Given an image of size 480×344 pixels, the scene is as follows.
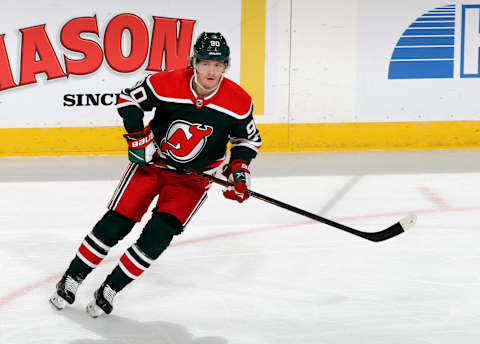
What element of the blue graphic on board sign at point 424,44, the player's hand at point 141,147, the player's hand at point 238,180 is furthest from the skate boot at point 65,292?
the blue graphic on board sign at point 424,44

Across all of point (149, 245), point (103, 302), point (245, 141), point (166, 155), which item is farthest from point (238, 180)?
point (103, 302)

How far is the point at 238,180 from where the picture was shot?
2.99 metres

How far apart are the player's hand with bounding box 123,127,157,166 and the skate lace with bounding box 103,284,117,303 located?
44 cm

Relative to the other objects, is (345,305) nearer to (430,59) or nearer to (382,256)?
(382,256)

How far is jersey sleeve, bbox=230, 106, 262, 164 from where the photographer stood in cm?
304

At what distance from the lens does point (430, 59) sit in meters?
6.25

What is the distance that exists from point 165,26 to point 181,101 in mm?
3056

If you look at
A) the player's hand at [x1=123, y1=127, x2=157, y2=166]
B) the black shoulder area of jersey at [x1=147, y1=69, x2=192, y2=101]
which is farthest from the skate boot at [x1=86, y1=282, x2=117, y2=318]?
the black shoulder area of jersey at [x1=147, y1=69, x2=192, y2=101]

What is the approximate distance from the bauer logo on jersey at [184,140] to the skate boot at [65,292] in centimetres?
55

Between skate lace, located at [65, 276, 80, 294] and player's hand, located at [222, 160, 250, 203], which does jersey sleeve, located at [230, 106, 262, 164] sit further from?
skate lace, located at [65, 276, 80, 294]

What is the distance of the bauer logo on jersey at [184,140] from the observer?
297 centimetres

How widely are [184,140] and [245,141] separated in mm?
223

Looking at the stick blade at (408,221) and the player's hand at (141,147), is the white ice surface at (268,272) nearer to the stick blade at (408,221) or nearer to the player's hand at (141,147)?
the stick blade at (408,221)

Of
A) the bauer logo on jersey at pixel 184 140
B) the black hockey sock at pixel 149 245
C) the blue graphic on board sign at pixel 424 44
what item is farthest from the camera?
the blue graphic on board sign at pixel 424 44
